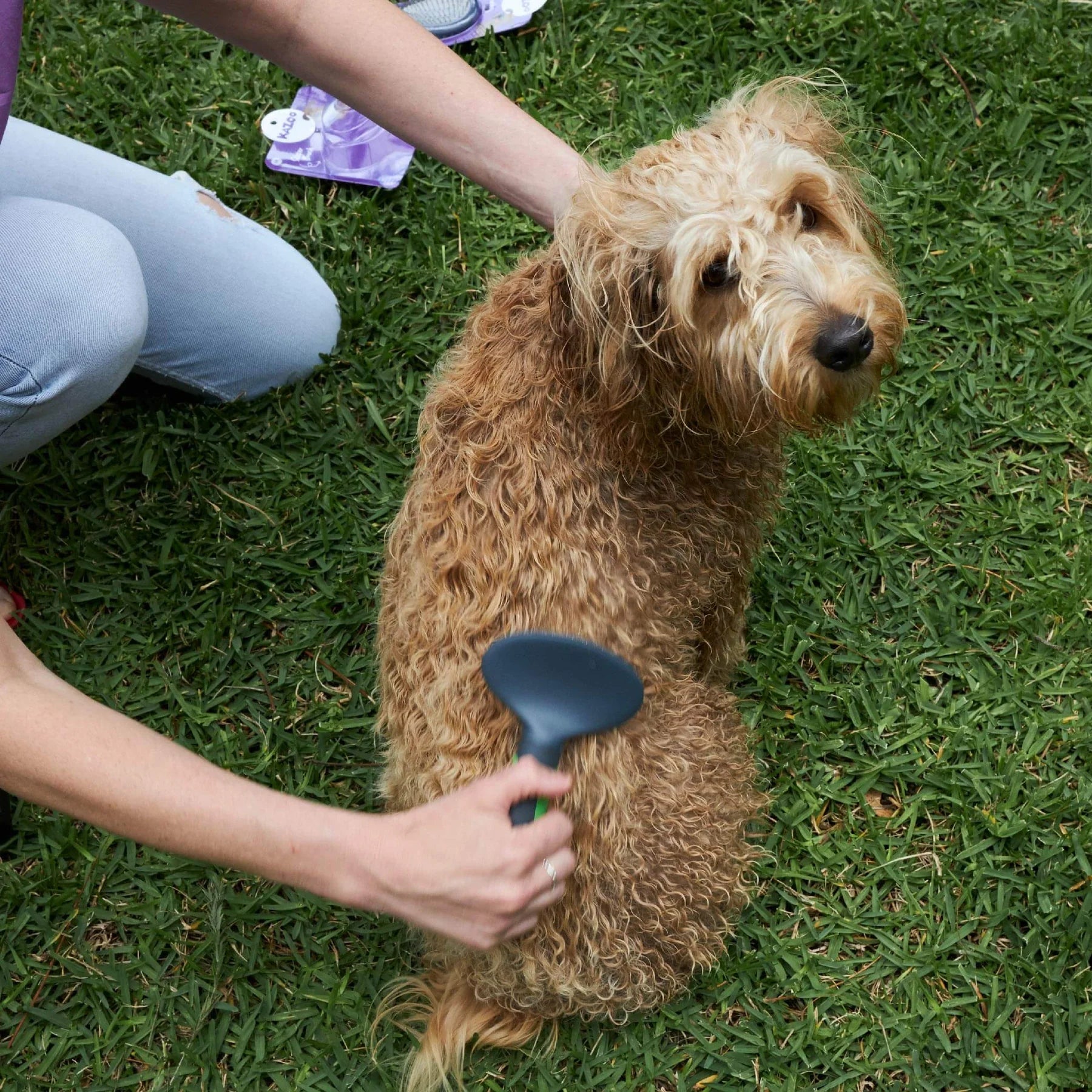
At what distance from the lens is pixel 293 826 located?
5.20 ft

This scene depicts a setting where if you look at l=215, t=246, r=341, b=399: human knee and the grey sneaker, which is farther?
the grey sneaker

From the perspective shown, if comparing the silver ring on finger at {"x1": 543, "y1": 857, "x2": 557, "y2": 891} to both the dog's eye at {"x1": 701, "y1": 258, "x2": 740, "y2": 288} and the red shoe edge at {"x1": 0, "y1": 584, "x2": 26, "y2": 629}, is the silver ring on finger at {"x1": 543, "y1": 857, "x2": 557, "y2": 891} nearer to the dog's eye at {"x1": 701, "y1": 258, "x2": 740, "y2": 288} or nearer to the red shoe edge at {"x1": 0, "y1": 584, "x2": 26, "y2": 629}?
the dog's eye at {"x1": 701, "y1": 258, "x2": 740, "y2": 288}

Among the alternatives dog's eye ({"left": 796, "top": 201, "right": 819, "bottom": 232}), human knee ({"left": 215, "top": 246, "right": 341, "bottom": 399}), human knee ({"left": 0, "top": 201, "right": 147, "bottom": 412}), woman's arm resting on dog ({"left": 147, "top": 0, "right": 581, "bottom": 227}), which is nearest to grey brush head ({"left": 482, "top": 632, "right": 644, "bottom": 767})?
Answer: dog's eye ({"left": 796, "top": 201, "right": 819, "bottom": 232})

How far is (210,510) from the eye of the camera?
10.3 feet

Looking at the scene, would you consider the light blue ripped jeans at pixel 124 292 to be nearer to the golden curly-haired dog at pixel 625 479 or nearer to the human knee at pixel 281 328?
the human knee at pixel 281 328

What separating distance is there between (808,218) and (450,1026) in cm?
182

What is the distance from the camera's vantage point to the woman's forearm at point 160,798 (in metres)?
1.59

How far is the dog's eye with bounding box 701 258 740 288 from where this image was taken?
6.31 ft

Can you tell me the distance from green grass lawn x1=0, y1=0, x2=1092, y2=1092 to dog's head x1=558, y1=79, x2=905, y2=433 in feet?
3.48

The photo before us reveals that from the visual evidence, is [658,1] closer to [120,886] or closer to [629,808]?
[629,808]

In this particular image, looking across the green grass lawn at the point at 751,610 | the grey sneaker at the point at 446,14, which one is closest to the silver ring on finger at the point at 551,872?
the green grass lawn at the point at 751,610

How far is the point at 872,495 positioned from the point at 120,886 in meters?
2.31

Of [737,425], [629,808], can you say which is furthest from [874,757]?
[737,425]

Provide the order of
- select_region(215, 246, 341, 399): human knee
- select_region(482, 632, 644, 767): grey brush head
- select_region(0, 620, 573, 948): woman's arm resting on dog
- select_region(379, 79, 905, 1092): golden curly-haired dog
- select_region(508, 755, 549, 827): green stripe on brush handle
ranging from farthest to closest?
select_region(215, 246, 341, 399): human knee < select_region(379, 79, 905, 1092): golden curly-haired dog < select_region(482, 632, 644, 767): grey brush head < select_region(508, 755, 549, 827): green stripe on brush handle < select_region(0, 620, 573, 948): woman's arm resting on dog
